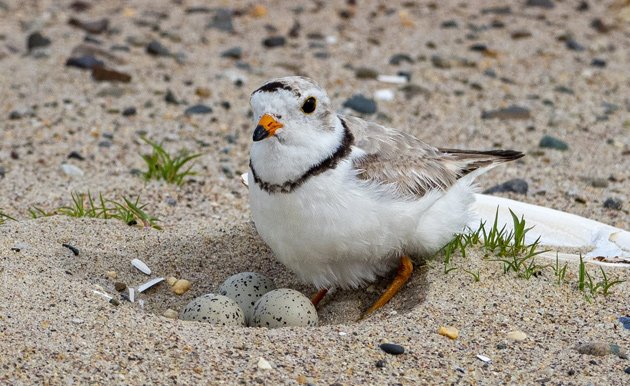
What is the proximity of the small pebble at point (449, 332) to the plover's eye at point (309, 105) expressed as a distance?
3.64ft

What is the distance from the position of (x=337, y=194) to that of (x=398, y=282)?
652mm

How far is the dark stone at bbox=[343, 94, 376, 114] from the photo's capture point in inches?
313

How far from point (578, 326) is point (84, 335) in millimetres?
2140

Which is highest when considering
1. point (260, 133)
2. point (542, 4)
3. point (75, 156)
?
point (260, 133)

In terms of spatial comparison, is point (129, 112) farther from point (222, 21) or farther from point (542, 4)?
point (542, 4)

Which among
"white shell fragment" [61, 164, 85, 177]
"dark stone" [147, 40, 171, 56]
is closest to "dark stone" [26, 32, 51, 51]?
"dark stone" [147, 40, 171, 56]

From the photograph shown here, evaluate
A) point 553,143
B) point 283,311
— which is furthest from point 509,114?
point 283,311

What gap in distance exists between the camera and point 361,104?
26.2 feet

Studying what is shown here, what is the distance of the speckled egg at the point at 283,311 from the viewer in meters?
4.17

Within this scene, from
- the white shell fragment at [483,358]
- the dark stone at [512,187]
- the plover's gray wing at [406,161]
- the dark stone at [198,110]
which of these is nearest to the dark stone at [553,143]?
the dark stone at [512,187]

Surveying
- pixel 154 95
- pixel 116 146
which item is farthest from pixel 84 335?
pixel 154 95

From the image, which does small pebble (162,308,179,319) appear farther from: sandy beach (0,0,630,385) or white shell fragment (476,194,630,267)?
white shell fragment (476,194,630,267)

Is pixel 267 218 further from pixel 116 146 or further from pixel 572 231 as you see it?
pixel 116 146

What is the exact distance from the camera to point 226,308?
4.16 meters
